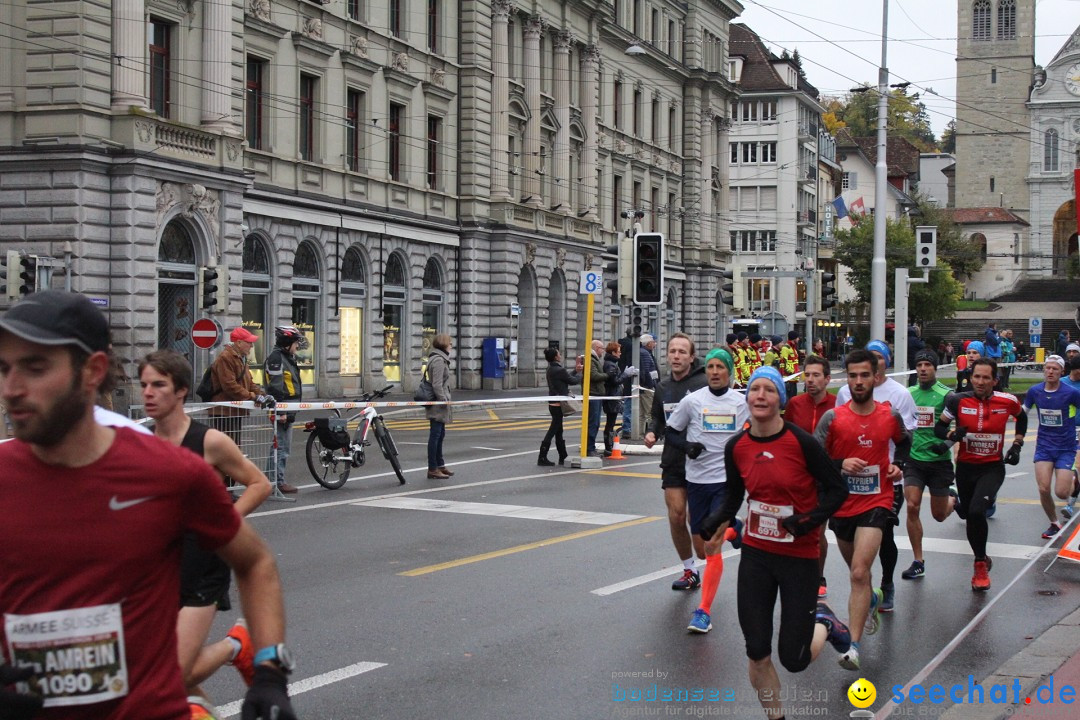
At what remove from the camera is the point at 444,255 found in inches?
1703

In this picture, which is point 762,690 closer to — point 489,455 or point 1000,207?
point 489,455

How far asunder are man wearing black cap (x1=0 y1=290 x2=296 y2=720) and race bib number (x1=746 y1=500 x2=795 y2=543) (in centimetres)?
351

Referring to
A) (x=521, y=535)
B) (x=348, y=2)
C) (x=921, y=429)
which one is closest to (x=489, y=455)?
(x=521, y=535)

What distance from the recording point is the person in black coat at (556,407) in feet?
64.7

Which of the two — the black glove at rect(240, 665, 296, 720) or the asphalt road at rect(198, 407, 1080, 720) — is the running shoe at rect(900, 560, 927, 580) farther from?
the black glove at rect(240, 665, 296, 720)

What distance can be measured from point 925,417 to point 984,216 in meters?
105

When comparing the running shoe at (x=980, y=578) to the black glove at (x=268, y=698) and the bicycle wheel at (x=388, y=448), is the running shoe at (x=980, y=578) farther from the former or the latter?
the bicycle wheel at (x=388, y=448)

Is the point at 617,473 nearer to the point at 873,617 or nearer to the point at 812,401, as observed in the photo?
the point at 812,401

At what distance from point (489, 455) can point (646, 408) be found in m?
3.60

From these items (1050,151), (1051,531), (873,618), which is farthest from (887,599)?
(1050,151)

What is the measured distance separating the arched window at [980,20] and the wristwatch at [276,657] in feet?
382

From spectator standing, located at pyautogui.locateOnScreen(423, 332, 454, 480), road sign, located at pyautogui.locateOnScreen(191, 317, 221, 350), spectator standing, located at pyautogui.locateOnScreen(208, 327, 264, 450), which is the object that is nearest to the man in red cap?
spectator standing, located at pyautogui.locateOnScreen(208, 327, 264, 450)

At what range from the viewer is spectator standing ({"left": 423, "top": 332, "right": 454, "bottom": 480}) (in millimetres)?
17469

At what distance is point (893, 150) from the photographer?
116938 mm
